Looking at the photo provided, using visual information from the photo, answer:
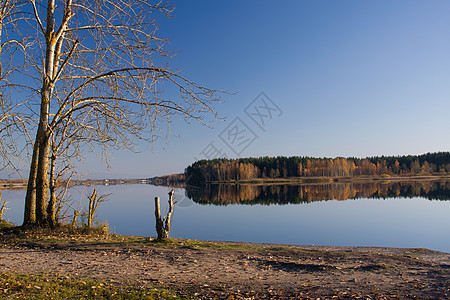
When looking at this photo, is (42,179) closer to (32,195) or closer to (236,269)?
(32,195)

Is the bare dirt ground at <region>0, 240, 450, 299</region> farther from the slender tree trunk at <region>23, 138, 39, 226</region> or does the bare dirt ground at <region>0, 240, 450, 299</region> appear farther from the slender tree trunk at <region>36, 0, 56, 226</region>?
the slender tree trunk at <region>36, 0, 56, 226</region>

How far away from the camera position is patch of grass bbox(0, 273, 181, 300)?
18.3 ft

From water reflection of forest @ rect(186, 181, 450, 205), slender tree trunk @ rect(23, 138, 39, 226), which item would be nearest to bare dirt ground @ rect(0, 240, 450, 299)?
slender tree trunk @ rect(23, 138, 39, 226)

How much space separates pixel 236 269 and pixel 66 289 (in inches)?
159

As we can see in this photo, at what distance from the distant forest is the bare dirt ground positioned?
114m

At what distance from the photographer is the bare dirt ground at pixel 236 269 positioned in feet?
21.1

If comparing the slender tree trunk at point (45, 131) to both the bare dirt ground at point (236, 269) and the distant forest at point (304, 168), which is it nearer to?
the bare dirt ground at point (236, 269)

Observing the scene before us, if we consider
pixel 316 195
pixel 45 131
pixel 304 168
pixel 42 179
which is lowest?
pixel 316 195

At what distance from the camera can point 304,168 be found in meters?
132

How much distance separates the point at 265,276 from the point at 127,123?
6.54 meters

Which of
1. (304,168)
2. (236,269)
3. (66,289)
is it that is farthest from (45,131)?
(304,168)

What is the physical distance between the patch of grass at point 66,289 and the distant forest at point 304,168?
11809 cm

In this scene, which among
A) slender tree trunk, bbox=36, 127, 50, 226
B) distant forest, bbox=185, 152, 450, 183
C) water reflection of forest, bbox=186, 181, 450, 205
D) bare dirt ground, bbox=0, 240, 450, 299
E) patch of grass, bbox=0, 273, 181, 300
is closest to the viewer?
patch of grass, bbox=0, 273, 181, 300

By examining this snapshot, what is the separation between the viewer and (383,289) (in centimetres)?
661
